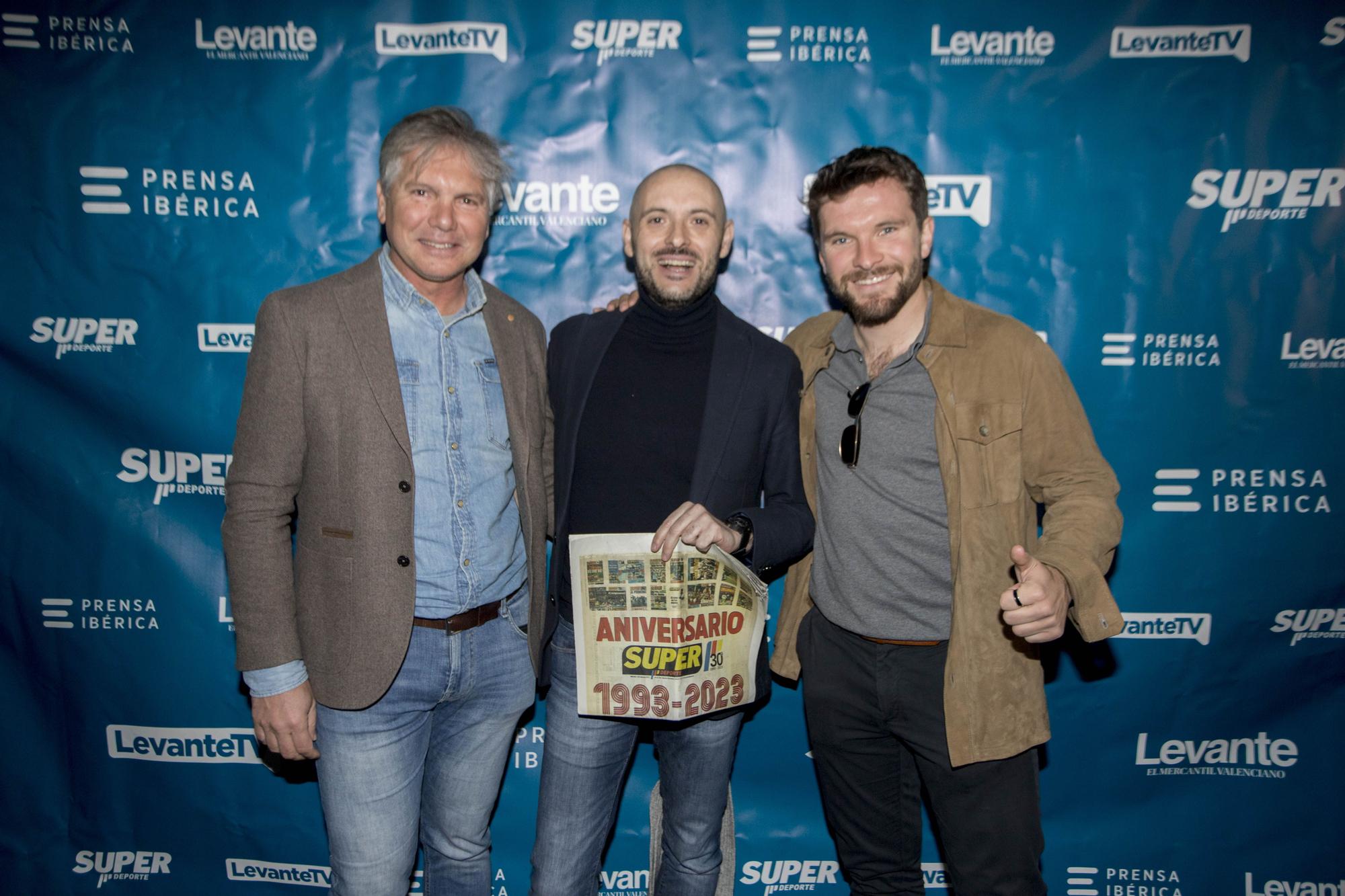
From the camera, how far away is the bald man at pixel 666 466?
1.88m

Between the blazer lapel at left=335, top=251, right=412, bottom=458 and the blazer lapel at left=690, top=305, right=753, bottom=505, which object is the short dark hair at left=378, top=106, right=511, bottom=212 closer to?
the blazer lapel at left=335, top=251, right=412, bottom=458

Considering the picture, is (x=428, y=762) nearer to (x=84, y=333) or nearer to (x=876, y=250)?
(x=876, y=250)

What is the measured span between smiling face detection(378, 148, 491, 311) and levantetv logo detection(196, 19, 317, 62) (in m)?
1.15

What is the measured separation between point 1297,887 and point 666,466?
3035 mm

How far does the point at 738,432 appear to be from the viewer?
1889 millimetres

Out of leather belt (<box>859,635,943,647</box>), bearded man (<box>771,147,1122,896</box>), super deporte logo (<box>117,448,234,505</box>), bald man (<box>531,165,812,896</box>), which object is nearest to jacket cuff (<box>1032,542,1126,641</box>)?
→ bearded man (<box>771,147,1122,896</box>)

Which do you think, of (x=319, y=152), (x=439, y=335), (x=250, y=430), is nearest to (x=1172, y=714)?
(x=439, y=335)

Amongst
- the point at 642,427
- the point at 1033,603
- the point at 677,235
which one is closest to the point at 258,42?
the point at 677,235

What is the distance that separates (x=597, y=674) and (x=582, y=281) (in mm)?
1468

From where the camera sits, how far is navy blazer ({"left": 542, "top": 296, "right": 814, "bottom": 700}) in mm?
1853

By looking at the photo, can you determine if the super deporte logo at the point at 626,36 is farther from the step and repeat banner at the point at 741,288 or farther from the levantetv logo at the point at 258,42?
the levantetv logo at the point at 258,42

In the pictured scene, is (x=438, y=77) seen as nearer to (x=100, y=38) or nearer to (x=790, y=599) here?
(x=100, y=38)

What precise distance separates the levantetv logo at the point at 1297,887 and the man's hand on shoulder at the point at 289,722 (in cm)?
340

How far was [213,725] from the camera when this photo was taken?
2.71m
